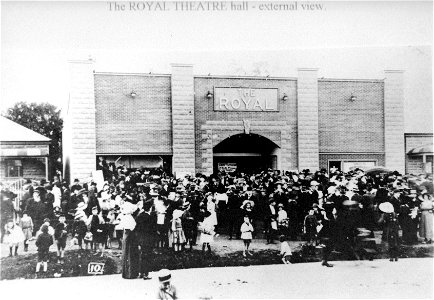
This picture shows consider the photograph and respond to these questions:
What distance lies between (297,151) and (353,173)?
77 cm

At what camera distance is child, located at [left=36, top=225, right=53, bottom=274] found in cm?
469

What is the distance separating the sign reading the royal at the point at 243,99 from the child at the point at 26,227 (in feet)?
8.39


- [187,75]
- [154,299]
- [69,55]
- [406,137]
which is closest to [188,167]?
[187,75]

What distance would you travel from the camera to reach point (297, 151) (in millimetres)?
5344

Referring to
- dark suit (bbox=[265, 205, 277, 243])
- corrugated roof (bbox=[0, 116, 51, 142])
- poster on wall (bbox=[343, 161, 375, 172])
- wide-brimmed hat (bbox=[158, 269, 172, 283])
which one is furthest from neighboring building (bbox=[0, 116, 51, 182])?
poster on wall (bbox=[343, 161, 375, 172])

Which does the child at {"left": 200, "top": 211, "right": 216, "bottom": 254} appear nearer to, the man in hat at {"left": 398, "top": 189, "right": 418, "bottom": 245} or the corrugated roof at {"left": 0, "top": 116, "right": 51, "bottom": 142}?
the corrugated roof at {"left": 0, "top": 116, "right": 51, "bottom": 142}

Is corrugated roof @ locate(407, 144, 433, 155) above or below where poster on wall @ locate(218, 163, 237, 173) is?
above

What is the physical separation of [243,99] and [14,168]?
2791 millimetres

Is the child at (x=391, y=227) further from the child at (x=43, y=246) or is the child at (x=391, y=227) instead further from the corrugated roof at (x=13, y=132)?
the corrugated roof at (x=13, y=132)

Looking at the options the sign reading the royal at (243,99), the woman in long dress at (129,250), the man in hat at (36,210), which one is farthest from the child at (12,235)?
the sign reading the royal at (243,99)

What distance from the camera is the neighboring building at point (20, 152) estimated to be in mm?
4668

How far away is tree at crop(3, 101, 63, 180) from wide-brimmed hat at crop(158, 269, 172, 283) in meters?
1.73

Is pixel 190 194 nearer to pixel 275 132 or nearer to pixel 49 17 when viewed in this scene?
pixel 275 132

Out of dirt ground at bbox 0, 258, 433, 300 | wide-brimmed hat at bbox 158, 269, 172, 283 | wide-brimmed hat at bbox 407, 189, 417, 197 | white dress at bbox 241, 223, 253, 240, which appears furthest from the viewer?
wide-brimmed hat at bbox 407, 189, 417, 197
